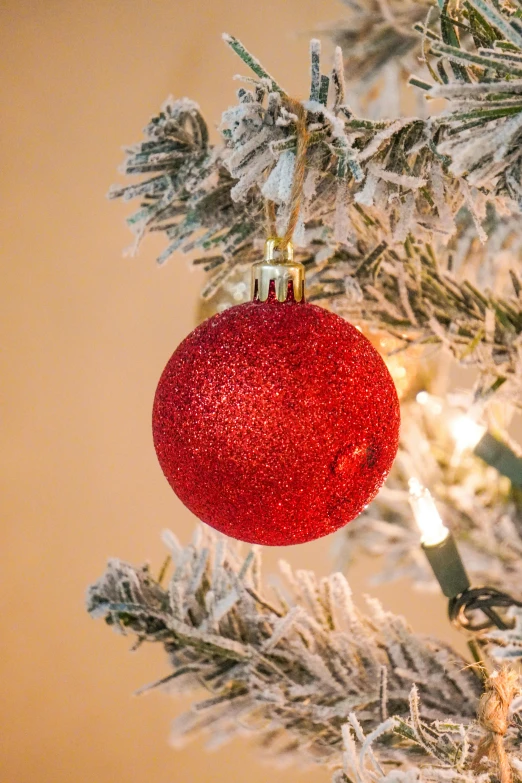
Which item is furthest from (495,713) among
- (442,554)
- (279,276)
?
(279,276)

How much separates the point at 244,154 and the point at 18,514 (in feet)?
2.39

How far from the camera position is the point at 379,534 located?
59cm

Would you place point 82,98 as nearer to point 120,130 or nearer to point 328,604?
point 120,130

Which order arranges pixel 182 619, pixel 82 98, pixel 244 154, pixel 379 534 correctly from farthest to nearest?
pixel 82 98 < pixel 379 534 < pixel 182 619 < pixel 244 154

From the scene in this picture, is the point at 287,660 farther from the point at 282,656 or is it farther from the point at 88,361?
the point at 88,361

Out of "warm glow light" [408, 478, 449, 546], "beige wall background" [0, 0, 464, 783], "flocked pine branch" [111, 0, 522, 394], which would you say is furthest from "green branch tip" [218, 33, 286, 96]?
"beige wall background" [0, 0, 464, 783]

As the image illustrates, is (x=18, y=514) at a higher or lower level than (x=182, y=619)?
higher

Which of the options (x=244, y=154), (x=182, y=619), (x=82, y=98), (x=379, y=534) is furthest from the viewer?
(x=82, y=98)

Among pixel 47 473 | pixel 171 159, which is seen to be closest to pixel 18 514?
pixel 47 473

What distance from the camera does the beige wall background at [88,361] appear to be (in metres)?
0.82

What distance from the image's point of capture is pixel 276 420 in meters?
0.25

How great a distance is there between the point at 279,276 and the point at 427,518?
0.63 feet

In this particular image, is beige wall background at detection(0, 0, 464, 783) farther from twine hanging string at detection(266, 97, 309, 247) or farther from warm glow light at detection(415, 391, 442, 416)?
twine hanging string at detection(266, 97, 309, 247)

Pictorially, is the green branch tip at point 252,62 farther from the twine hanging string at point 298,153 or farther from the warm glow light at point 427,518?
the warm glow light at point 427,518
